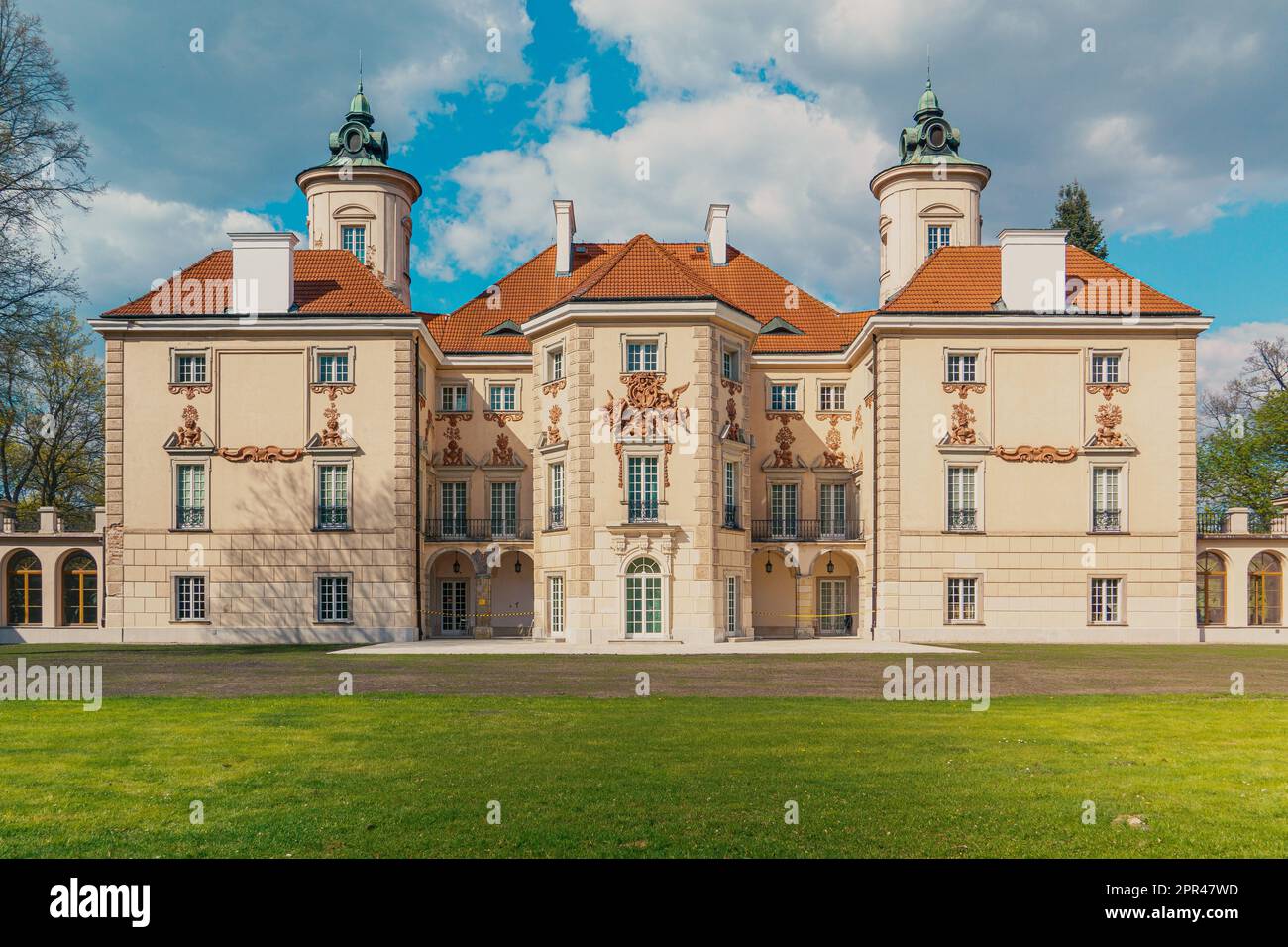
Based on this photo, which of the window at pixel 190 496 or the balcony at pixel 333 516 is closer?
the window at pixel 190 496

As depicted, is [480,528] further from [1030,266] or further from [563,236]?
[1030,266]

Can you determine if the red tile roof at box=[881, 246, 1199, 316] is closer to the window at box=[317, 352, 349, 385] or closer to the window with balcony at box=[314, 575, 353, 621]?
the window at box=[317, 352, 349, 385]

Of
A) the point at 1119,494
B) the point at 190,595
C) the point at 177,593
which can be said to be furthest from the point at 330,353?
the point at 1119,494

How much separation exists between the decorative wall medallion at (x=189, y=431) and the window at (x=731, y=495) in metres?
18.4

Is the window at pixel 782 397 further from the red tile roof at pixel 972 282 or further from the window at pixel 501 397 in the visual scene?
the window at pixel 501 397

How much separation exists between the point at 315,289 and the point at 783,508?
63.7 ft

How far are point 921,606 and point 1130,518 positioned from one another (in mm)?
7990

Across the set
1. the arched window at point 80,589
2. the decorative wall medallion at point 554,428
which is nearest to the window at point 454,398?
the decorative wall medallion at point 554,428

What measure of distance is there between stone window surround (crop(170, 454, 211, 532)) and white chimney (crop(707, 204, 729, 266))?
22156 mm

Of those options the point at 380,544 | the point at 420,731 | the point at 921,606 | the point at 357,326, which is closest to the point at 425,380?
the point at 357,326

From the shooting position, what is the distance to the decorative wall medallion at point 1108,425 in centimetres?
3581

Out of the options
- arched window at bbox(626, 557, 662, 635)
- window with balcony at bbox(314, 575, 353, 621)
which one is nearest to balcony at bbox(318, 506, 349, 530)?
window with balcony at bbox(314, 575, 353, 621)

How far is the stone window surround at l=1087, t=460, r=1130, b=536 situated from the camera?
35.6 metres
